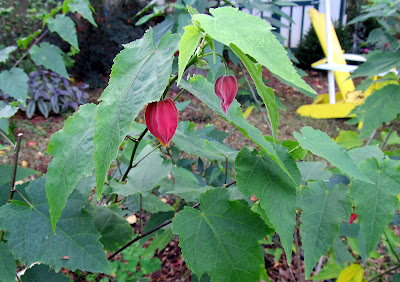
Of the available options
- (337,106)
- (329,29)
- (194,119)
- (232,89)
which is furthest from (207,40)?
(329,29)

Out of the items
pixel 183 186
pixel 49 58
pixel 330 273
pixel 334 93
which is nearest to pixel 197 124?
pixel 334 93

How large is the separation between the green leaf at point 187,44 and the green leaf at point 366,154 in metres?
0.43

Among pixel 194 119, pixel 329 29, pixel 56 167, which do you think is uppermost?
pixel 56 167

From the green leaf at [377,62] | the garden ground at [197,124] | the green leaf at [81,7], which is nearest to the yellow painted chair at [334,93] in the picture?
the garden ground at [197,124]

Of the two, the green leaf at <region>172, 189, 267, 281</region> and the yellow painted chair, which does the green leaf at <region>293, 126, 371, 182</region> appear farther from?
the yellow painted chair

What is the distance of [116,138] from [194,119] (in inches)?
132

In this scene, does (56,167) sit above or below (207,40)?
below

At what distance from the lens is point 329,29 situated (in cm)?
381

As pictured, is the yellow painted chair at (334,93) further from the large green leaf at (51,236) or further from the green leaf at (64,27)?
the large green leaf at (51,236)

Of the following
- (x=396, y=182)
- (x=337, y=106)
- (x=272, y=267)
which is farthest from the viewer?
(x=337, y=106)

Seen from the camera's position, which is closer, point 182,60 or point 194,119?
point 182,60

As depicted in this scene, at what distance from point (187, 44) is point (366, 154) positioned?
1.55ft

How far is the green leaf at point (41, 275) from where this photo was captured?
1.56ft

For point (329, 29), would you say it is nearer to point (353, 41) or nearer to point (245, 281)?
point (353, 41)
